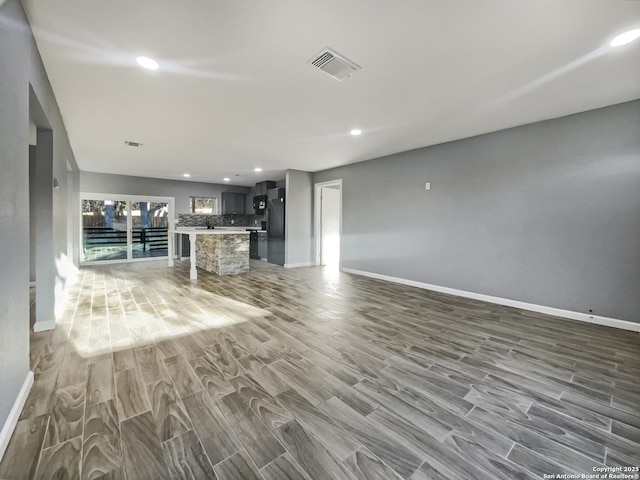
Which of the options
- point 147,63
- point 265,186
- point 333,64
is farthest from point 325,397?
point 265,186

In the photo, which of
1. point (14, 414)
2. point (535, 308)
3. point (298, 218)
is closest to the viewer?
point (14, 414)

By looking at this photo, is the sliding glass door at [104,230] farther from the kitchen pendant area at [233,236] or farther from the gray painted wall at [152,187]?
the kitchen pendant area at [233,236]

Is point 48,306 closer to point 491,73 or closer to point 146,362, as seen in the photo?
point 146,362

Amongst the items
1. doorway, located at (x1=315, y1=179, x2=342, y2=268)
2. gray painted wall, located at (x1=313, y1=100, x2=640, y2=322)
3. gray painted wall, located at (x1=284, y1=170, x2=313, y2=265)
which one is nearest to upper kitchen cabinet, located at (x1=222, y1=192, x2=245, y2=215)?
gray painted wall, located at (x1=284, y1=170, x2=313, y2=265)

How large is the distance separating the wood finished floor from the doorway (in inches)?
156

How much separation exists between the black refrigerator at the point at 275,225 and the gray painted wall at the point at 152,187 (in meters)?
2.67

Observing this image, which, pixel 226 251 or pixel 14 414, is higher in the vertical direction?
pixel 226 251

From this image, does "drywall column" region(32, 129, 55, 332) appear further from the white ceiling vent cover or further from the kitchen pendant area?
the white ceiling vent cover

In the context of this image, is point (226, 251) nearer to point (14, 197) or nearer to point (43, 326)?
point (43, 326)

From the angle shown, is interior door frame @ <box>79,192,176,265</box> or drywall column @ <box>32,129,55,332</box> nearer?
drywall column @ <box>32,129,55,332</box>

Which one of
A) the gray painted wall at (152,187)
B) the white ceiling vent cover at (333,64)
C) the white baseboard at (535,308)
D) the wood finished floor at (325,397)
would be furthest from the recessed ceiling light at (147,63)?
the gray painted wall at (152,187)

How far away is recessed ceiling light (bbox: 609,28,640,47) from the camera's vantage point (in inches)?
74.9

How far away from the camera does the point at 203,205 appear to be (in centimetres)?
884

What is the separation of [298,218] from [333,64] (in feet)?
15.6
